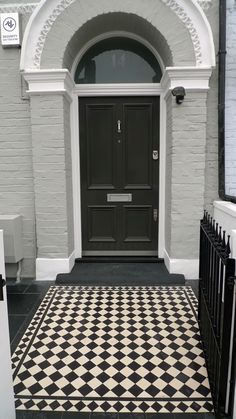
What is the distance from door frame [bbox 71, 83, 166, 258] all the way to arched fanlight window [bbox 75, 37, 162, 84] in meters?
0.12

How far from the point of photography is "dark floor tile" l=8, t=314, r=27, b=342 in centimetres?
294

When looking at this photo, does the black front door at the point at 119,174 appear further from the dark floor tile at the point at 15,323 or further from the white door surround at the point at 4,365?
the white door surround at the point at 4,365

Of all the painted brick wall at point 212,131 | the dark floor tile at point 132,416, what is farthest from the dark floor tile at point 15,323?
the painted brick wall at point 212,131

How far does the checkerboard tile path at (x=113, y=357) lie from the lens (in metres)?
2.11

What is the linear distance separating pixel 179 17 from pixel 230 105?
1222 millimetres

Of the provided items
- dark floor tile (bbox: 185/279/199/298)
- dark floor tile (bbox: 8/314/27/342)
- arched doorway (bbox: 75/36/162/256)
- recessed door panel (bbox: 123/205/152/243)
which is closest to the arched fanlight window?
arched doorway (bbox: 75/36/162/256)

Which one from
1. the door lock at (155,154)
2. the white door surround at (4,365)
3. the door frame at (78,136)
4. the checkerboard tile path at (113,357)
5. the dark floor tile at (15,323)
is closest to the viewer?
the white door surround at (4,365)

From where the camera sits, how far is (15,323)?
10.2 feet

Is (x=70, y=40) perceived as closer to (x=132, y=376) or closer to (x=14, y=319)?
(x=14, y=319)

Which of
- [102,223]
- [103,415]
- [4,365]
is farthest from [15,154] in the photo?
[103,415]

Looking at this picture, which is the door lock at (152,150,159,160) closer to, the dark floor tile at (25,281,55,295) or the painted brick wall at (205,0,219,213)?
the painted brick wall at (205,0,219,213)

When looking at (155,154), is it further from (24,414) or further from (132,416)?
(24,414)

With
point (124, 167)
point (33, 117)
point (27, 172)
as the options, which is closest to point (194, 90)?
point (124, 167)

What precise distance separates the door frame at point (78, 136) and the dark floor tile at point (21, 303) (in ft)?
3.49
